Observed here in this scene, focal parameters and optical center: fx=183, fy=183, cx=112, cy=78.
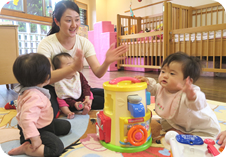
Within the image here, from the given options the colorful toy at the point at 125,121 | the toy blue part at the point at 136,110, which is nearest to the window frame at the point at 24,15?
the colorful toy at the point at 125,121

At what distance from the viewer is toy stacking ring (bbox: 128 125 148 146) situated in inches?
30.2

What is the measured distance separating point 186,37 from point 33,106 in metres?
2.72

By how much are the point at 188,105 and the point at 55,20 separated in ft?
3.41

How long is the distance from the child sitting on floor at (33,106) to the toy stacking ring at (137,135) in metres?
0.30

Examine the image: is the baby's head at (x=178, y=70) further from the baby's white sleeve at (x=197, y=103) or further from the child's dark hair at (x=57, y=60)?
the child's dark hair at (x=57, y=60)

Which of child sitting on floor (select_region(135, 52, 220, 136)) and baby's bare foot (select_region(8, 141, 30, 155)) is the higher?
child sitting on floor (select_region(135, 52, 220, 136))

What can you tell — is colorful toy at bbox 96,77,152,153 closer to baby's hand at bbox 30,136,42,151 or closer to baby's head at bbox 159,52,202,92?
baby's head at bbox 159,52,202,92

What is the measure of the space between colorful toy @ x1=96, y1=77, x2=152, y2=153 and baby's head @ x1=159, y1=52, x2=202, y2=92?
0.15m

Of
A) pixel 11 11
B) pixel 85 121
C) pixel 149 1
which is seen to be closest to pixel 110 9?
pixel 149 1

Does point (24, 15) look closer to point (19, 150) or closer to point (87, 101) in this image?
point (87, 101)

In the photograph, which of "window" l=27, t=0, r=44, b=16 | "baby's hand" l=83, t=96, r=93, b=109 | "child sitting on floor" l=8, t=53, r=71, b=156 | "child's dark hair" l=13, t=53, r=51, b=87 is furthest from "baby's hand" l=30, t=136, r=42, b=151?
"window" l=27, t=0, r=44, b=16

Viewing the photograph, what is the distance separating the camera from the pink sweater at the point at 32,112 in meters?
0.71

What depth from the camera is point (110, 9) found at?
18.3 ft

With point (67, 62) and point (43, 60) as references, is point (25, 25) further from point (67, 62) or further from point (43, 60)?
point (43, 60)
